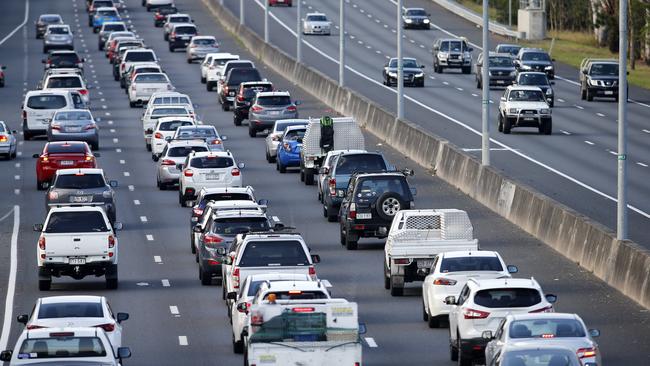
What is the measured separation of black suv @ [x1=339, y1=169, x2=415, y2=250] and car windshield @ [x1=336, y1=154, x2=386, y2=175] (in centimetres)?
438

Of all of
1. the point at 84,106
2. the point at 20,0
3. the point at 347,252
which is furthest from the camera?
the point at 20,0

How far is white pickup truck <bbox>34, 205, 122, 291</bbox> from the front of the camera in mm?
36531

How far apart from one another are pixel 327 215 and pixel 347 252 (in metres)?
5.54

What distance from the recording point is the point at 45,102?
6844 centimetres

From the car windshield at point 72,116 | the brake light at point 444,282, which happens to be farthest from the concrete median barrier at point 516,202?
the car windshield at point 72,116

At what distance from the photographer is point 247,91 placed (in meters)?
72.2

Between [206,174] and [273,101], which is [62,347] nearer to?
[206,174]

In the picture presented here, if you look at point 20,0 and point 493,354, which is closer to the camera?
point 493,354

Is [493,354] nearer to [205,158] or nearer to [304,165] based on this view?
[205,158]

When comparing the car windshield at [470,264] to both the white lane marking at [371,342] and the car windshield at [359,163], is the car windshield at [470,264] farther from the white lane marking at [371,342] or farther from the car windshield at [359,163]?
the car windshield at [359,163]

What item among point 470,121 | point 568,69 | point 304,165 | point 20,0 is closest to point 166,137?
point 304,165

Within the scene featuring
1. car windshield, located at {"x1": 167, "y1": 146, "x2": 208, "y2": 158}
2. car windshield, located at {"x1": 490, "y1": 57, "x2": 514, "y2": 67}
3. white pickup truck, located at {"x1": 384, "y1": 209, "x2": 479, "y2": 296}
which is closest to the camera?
white pickup truck, located at {"x1": 384, "y1": 209, "x2": 479, "y2": 296}

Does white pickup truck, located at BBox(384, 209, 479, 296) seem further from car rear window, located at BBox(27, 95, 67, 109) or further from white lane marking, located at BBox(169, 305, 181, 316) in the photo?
car rear window, located at BBox(27, 95, 67, 109)

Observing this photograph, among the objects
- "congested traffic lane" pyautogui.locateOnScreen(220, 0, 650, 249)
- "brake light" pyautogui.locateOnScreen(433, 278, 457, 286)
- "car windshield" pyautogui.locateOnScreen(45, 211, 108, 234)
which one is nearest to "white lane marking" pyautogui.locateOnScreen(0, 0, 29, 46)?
"congested traffic lane" pyautogui.locateOnScreen(220, 0, 650, 249)
